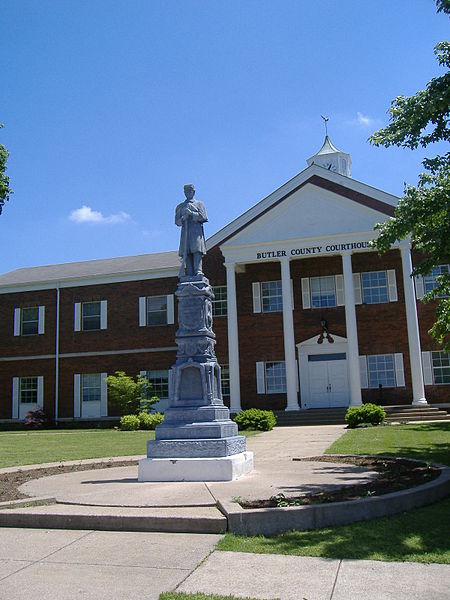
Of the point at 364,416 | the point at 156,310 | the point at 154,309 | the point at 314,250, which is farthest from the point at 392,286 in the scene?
the point at 154,309

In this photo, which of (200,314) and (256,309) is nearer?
(200,314)

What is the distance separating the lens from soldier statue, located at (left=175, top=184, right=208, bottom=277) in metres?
10.6

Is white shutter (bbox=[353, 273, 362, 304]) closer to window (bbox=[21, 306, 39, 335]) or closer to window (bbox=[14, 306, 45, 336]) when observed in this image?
window (bbox=[14, 306, 45, 336])

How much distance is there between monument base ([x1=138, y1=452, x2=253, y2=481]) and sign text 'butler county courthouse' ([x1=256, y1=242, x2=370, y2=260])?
17242mm

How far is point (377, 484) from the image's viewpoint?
309 inches

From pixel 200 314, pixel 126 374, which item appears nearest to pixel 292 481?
pixel 200 314

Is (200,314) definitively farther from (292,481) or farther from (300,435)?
(300,435)

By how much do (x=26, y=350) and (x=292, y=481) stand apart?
2501cm

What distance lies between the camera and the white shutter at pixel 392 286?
25984mm

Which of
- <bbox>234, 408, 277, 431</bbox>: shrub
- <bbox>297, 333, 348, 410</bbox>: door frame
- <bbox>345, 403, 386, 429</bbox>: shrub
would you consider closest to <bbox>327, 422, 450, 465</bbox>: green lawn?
<bbox>345, 403, 386, 429</bbox>: shrub

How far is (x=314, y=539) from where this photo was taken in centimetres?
580

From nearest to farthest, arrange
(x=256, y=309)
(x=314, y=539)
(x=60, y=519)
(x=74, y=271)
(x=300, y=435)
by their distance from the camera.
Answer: (x=314, y=539), (x=60, y=519), (x=300, y=435), (x=256, y=309), (x=74, y=271)

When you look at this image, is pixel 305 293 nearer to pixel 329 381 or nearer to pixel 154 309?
pixel 329 381

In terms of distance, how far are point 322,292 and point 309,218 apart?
3.43 metres
